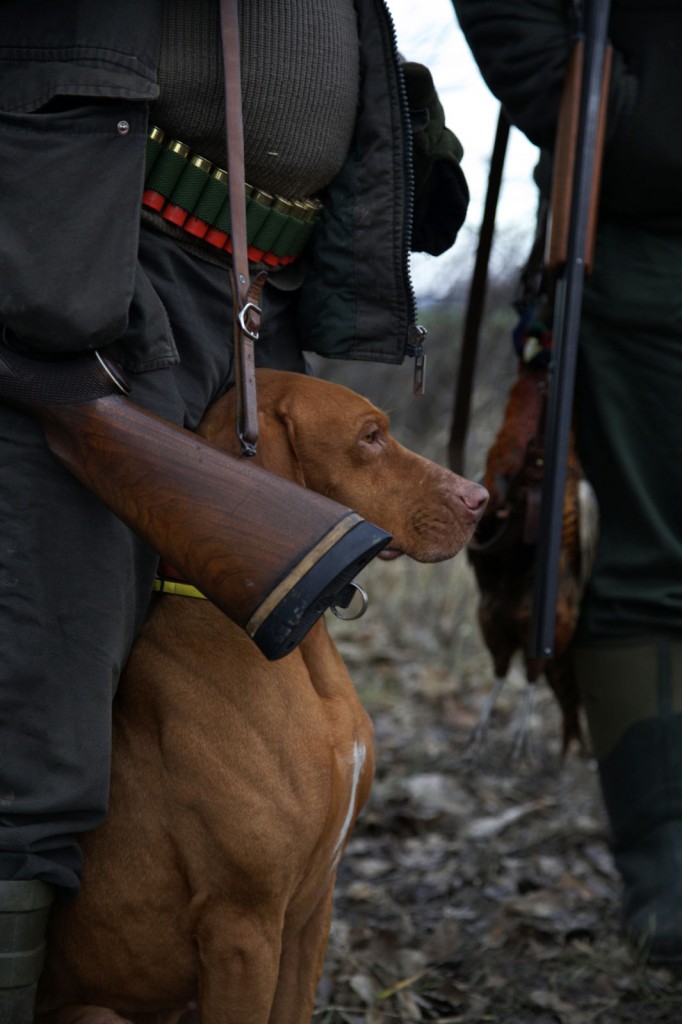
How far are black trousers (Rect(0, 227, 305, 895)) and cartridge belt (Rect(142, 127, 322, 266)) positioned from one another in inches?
12.5

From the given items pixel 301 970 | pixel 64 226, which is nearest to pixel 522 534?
pixel 301 970

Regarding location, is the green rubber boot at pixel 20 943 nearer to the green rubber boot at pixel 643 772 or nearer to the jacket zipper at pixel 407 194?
the jacket zipper at pixel 407 194

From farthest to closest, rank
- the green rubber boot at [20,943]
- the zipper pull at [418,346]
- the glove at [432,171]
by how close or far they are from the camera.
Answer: the glove at [432,171], the zipper pull at [418,346], the green rubber boot at [20,943]

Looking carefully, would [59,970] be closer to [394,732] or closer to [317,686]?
[317,686]

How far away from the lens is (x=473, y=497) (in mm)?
2299

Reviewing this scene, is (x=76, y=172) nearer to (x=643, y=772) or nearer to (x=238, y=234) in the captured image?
(x=238, y=234)

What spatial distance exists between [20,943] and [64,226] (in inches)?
48.7

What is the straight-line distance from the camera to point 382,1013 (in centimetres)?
286

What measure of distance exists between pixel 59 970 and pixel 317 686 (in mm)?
743

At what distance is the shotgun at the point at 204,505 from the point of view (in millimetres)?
1822

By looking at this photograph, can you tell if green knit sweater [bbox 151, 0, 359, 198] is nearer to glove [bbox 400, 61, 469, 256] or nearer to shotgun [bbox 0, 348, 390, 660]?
glove [bbox 400, 61, 469, 256]

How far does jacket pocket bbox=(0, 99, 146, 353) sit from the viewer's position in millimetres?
1875

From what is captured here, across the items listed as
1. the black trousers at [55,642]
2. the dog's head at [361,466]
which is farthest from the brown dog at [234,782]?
the black trousers at [55,642]

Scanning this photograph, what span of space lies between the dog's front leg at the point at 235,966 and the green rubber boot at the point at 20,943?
0.30m
